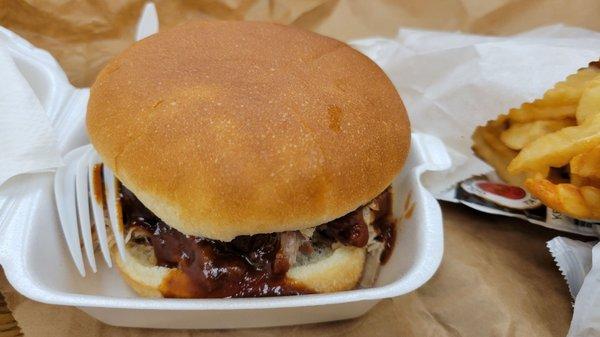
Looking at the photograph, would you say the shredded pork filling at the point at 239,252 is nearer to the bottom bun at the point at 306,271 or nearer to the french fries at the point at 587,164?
the bottom bun at the point at 306,271

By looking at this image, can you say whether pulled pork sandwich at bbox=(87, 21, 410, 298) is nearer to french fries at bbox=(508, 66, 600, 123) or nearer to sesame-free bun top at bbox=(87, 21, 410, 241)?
sesame-free bun top at bbox=(87, 21, 410, 241)

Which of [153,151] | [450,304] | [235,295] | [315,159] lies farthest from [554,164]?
[153,151]

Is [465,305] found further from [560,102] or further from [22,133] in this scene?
[22,133]

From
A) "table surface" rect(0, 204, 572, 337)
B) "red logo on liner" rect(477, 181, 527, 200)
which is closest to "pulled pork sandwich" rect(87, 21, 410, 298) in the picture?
"table surface" rect(0, 204, 572, 337)

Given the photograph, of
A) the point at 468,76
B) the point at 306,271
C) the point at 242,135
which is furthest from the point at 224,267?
the point at 468,76

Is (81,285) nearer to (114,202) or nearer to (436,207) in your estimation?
(114,202)

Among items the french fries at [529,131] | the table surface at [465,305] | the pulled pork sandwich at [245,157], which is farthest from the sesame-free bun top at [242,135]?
the french fries at [529,131]
